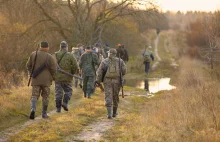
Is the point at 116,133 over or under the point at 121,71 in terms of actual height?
under

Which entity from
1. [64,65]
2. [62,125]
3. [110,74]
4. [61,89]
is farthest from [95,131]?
[64,65]

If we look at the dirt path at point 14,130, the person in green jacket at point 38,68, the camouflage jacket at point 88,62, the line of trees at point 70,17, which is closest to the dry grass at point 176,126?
the dirt path at point 14,130

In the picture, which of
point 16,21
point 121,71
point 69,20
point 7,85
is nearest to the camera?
point 121,71

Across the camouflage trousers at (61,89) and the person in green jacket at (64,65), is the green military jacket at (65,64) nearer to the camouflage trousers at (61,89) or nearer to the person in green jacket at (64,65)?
the person in green jacket at (64,65)

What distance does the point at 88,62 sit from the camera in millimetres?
13867

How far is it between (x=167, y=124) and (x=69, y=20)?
62.4ft

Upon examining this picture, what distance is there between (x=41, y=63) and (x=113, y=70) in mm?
1935

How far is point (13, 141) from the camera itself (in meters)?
7.31

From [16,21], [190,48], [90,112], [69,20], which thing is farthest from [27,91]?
Result: [190,48]

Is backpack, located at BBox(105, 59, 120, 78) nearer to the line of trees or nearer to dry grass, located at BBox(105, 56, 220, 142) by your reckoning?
dry grass, located at BBox(105, 56, 220, 142)

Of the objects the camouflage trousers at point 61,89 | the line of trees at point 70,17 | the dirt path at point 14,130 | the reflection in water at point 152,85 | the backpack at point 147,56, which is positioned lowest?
the reflection in water at point 152,85

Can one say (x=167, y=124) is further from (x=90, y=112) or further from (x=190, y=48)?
(x=190, y=48)

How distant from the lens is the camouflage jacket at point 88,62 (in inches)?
544

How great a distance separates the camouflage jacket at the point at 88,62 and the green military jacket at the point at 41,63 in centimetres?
417
